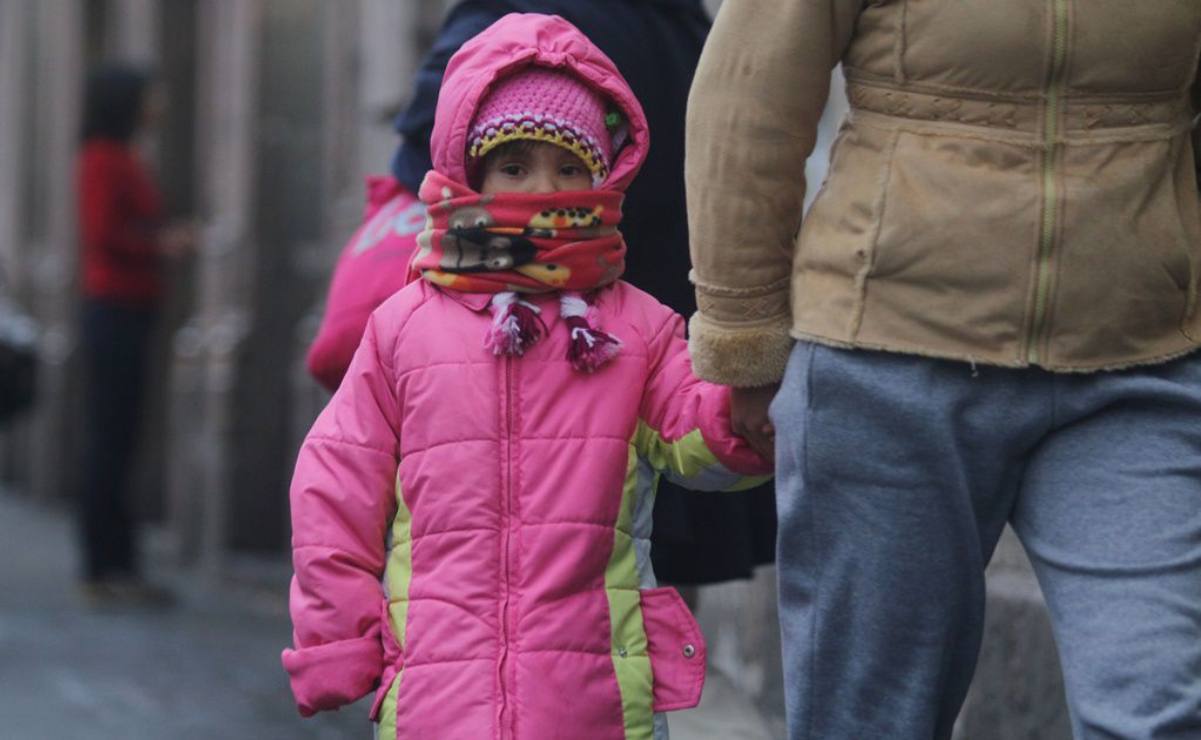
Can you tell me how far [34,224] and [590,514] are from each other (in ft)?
49.8

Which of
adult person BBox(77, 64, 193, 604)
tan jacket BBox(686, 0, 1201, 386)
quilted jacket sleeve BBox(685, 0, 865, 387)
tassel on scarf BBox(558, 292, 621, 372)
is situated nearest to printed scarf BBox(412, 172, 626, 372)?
tassel on scarf BBox(558, 292, 621, 372)

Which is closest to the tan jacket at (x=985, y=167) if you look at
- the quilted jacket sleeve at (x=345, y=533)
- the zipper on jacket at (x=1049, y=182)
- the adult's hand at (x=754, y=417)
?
the zipper on jacket at (x=1049, y=182)

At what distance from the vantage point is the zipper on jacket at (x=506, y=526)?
11.0 ft

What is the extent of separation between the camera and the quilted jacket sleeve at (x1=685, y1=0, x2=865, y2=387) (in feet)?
10.6

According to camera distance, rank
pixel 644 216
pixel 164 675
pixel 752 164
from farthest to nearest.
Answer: pixel 164 675 < pixel 644 216 < pixel 752 164

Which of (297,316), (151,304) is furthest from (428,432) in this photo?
(297,316)

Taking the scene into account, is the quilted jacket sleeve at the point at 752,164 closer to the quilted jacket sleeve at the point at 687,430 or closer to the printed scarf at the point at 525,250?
the quilted jacket sleeve at the point at 687,430

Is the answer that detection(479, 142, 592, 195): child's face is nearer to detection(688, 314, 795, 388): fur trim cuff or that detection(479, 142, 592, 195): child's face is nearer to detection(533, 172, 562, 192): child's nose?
detection(533, 172, 562, 192): child's nose

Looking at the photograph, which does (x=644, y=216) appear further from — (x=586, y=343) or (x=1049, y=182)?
(x=1049, y=182)

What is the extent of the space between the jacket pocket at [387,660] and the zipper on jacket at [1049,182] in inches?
37.7

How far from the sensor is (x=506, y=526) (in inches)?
134

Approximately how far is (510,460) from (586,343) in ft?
0.63

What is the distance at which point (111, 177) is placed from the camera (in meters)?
9.81

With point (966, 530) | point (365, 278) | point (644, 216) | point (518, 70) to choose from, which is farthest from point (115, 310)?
point (966, 530)
